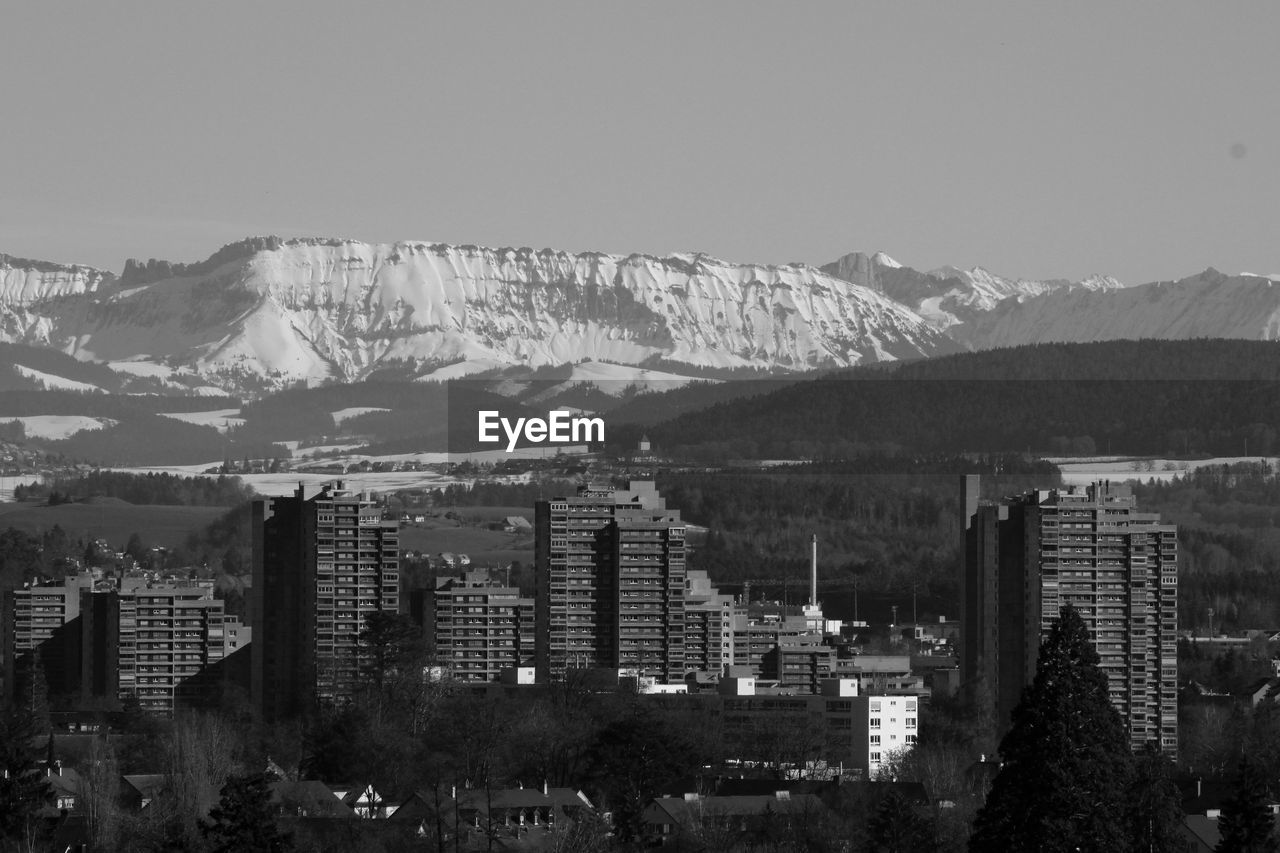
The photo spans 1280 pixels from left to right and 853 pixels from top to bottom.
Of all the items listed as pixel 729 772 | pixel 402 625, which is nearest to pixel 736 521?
pixel 402 625

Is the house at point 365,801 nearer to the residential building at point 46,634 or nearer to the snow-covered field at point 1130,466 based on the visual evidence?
the residential building at point 46,634

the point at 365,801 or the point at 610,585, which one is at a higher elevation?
→ the point at 610,585

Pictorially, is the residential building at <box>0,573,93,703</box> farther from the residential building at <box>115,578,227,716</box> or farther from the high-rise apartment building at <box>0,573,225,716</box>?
the residential building at <box>115,578,227,716</box>

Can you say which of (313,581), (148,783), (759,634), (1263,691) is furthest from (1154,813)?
(313,581)

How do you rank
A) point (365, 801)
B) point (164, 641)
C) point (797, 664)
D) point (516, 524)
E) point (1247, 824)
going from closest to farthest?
point (1247, 824) < point (365, 801) < point (797, 664) < point (164, 641) < point (516, 524)

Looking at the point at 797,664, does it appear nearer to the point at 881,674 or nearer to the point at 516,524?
the point at 881,674

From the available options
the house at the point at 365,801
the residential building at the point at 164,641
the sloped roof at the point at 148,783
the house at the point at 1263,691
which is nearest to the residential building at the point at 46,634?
the residential building at the point at 164,641
